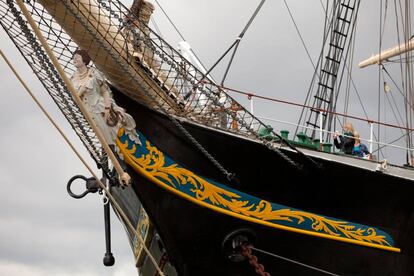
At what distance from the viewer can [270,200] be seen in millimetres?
9320

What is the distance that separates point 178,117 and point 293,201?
1.57m

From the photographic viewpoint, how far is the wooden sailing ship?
827cm

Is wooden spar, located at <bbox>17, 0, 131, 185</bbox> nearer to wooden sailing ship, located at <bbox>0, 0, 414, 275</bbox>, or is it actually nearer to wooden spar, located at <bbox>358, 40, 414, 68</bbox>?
wooden sailing ship, located at <bbox>0, 0, 414, 275</bbox>

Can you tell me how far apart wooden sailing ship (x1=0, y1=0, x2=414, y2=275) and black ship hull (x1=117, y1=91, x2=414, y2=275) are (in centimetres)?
1

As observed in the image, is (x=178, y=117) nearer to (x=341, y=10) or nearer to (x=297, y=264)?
(x=297, y=264)

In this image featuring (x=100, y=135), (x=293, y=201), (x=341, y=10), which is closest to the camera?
(x=100, y=135)

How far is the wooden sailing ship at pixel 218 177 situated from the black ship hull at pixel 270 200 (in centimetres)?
1

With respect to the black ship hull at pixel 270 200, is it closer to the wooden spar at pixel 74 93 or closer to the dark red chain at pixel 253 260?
the dark red chain at pixel 253 260

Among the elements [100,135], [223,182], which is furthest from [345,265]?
[100,135]

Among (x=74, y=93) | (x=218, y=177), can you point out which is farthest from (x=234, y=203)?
(x=74, y=93)

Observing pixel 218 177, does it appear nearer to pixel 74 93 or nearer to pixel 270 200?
pixel 270 200

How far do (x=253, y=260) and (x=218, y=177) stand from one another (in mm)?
931

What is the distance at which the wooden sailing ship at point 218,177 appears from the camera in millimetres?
8273

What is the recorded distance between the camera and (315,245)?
9.58m
